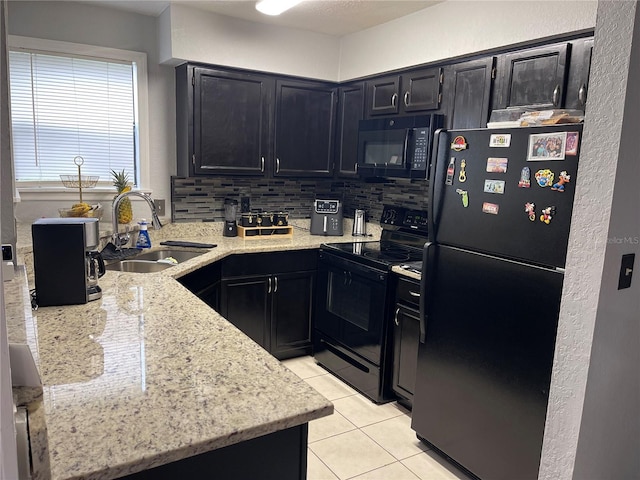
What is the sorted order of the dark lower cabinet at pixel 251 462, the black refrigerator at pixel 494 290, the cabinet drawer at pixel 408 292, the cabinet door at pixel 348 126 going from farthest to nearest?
1. the cabinet door at pixel 348 126
2. the cabinet drawer at pixel 408 292
3. the black refrigerator at pixel 494 290
4. the dark lower cabinet at pixel 251 462

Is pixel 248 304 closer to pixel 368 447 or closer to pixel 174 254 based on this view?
pixel 174 254

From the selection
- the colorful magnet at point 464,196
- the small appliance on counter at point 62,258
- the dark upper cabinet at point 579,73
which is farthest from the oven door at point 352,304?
the small appliance on counter at point 62,258

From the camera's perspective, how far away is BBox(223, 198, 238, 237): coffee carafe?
11.6ft

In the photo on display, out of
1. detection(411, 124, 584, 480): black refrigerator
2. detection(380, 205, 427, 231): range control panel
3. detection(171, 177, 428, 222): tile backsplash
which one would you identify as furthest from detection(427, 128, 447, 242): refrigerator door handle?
detection(171, 177, 428, 222): tile backsplash

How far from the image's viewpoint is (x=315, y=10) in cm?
299

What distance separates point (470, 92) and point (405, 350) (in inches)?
58.1

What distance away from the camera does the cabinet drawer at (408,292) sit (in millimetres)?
2588

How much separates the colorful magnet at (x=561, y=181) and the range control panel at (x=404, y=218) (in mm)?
1501

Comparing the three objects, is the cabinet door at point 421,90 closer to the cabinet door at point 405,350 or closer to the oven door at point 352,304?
the oven door at point 352,304

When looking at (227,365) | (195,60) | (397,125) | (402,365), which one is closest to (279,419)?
(227,365)

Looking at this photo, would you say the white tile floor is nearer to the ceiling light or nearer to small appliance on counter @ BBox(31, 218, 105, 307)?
small appliance on counter @ BBox(31, 218, 105, 307)

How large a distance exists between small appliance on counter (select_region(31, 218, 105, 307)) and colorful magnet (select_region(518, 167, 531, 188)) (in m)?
1.64

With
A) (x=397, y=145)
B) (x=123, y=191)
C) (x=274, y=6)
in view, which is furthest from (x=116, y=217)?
(x=397, y=145)

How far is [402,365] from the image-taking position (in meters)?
2.76
